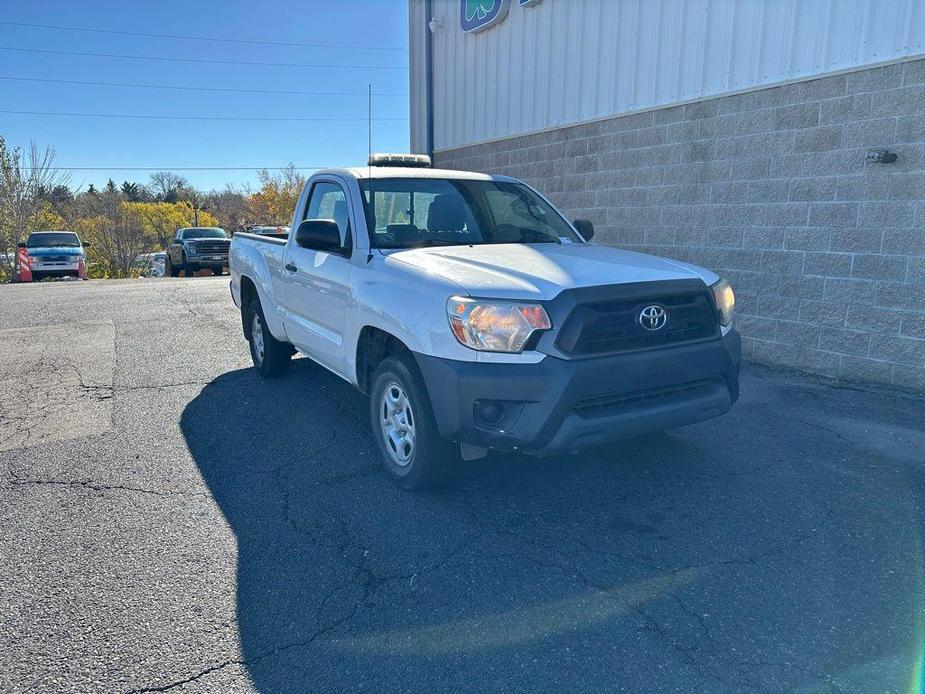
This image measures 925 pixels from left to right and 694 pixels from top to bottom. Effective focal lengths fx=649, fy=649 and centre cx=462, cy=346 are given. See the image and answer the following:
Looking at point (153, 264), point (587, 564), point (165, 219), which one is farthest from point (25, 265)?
point (165, 219)

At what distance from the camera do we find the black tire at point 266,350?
20.1ft

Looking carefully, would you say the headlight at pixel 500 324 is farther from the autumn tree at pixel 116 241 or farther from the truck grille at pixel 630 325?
the autumn tree at pixel 116 241

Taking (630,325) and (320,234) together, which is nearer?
(630,325)

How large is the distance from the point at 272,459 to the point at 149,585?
4.98 ft

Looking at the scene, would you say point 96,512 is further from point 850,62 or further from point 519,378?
point 850,62

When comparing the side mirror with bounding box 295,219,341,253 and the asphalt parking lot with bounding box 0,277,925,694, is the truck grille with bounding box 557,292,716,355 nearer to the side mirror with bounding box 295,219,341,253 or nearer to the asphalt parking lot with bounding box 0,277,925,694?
the asphalt parking lot with bounding box 0,277,925,694

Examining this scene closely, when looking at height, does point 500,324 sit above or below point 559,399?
above

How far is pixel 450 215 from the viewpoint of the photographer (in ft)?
15.0

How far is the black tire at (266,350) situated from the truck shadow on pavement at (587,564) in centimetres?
148

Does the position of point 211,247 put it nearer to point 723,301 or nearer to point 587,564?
point 723,301

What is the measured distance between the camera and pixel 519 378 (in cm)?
310

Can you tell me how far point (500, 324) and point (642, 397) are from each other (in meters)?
0.86

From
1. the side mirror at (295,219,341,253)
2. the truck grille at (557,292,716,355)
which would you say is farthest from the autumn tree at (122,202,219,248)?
the truck grille at (557,292,716,355)

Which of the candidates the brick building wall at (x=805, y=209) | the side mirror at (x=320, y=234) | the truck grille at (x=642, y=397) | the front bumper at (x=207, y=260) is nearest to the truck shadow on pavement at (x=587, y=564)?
the truck grille at (x=642, y=397)
